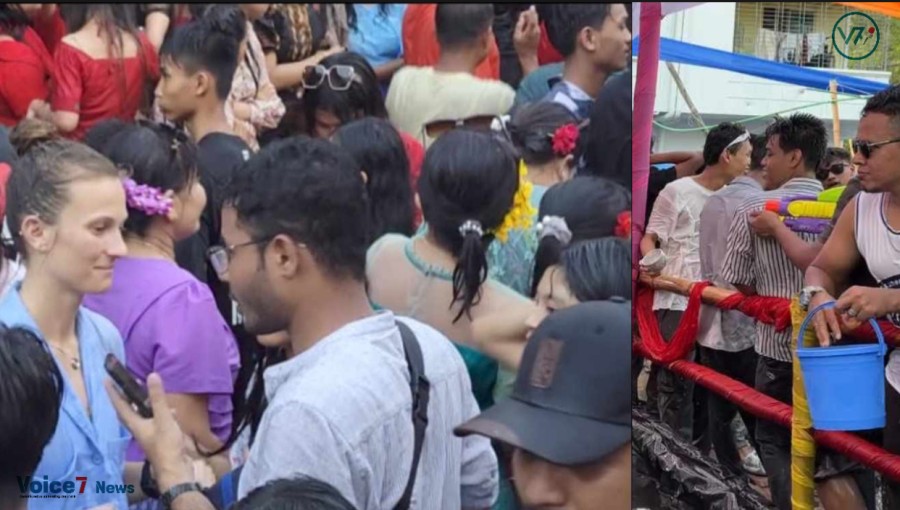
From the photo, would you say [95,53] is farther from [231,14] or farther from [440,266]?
[440,266]

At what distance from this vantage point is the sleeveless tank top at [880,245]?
2.77m

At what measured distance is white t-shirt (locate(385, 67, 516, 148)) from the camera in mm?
2086

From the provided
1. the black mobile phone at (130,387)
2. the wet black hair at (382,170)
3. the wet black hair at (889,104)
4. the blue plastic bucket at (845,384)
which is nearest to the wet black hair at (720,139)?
the wet black hair at (889,104)

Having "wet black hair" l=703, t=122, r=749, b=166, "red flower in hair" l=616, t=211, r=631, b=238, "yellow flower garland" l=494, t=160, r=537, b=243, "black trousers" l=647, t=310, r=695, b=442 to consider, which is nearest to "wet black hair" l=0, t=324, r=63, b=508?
"yellow flower garland" l=494, t=160, r=537, b=243

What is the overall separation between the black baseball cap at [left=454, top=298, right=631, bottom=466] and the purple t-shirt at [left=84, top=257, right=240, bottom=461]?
1.81ft

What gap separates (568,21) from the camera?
2078 millimetres

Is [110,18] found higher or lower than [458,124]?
higher

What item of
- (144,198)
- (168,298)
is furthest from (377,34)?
(168,298)

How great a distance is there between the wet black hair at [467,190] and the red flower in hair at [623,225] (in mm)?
206

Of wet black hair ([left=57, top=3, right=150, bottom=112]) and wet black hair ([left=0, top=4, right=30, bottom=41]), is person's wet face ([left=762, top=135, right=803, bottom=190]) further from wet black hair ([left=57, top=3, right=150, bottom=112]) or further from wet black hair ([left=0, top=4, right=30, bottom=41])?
wet black hair ([left=0, top=4, right=30, bottom=41])

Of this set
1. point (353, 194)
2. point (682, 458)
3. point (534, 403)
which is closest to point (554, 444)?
point (534, 403)

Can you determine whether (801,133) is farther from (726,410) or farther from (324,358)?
(324,358)

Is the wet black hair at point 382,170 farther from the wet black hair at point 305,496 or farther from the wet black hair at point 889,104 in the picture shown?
Result: the wet black hair at point 889,104

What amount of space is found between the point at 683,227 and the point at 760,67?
1.61ft
